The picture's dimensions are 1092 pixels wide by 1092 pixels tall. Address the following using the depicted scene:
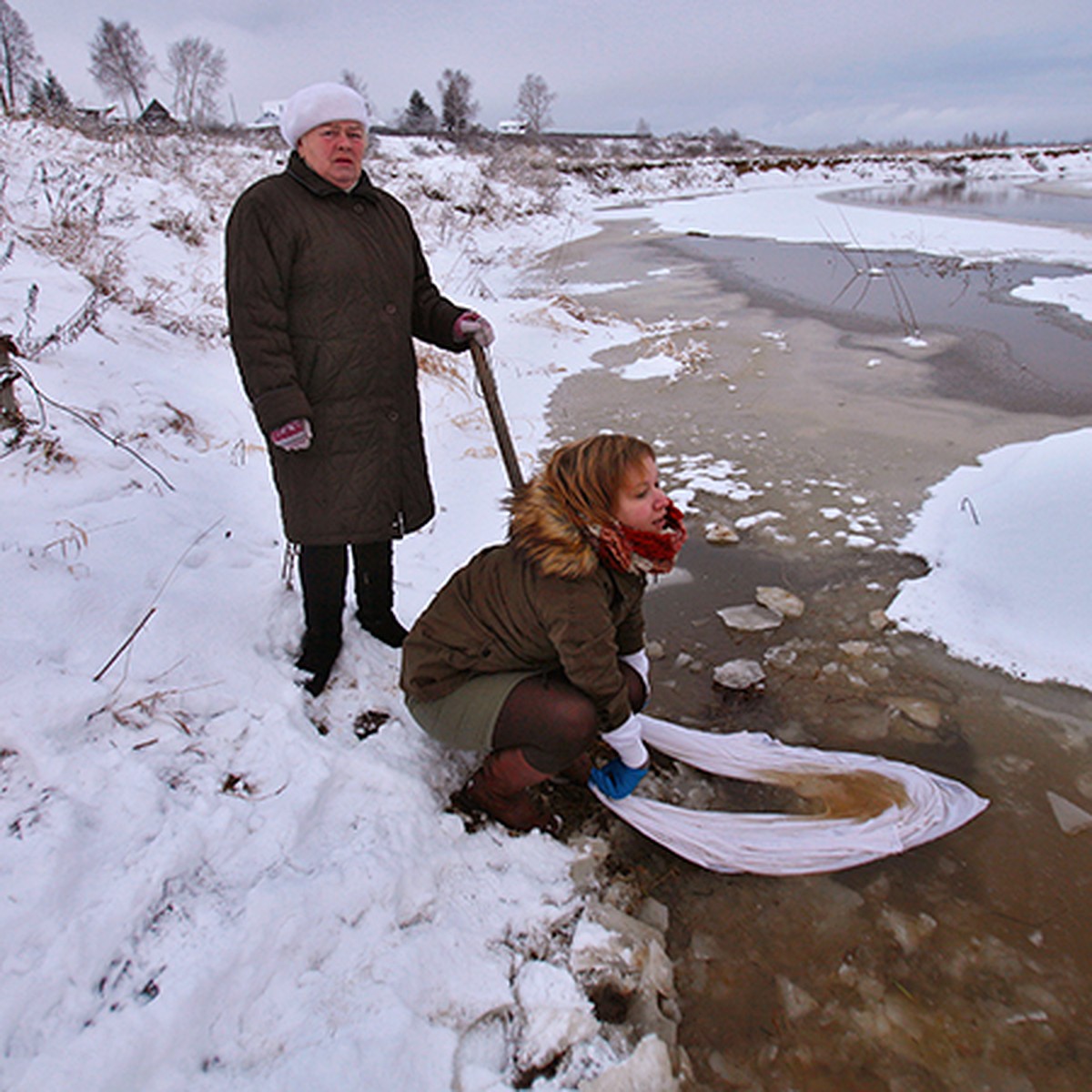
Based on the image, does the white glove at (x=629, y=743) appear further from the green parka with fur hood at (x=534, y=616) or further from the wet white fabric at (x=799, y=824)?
the wet white fabric at (x=799, y=824)

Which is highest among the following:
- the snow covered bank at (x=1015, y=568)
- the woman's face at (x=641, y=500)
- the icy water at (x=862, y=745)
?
the woman's face at (x=641, y=500)

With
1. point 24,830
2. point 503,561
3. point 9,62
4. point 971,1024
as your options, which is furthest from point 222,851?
point 9,62

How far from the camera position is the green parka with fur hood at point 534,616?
5.56 ft

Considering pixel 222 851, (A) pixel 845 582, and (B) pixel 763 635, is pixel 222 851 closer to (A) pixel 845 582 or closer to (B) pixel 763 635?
(B) pixel 763 635

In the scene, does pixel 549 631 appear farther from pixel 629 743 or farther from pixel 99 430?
pixel 99 430

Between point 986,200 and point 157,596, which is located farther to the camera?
point 986,200

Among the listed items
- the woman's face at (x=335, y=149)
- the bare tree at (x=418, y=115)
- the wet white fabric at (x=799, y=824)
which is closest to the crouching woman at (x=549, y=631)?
the wet white fabric at (x=799, y=824)

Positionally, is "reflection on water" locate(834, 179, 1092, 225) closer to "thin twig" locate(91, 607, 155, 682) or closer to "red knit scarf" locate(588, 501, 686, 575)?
"red knit scarf" locate(588, 501, 686, 575)

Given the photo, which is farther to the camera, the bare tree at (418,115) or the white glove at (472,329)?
the bare tree at (418,115)

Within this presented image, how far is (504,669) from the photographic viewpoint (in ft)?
6.26

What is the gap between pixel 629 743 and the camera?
1.86m

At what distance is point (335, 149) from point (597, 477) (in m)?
1.16

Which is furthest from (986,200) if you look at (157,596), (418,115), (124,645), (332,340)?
(418,115)

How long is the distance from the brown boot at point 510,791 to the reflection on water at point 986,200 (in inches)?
719
